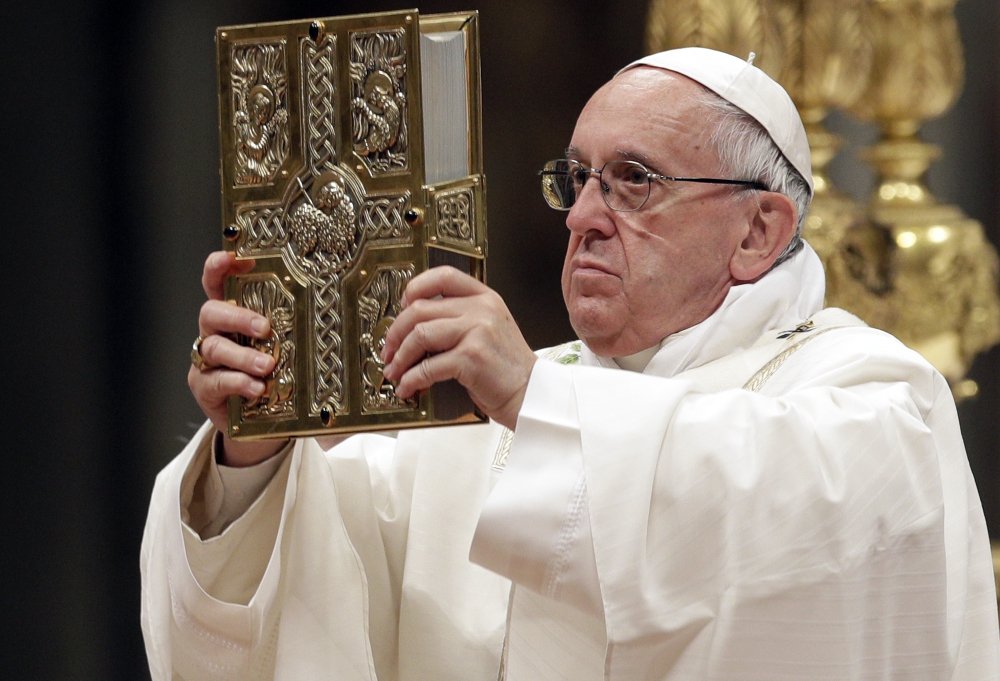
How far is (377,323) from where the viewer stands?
233cm

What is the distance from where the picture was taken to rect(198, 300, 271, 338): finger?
2379 mm

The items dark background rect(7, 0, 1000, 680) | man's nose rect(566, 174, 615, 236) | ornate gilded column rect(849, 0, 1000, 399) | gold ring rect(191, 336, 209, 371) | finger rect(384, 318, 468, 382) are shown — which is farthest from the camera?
ornate gilded column rect(849, 0, 1000, 399)

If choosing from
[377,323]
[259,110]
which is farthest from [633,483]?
[259,110]

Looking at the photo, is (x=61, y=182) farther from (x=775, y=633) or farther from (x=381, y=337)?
(x=775, y=633)

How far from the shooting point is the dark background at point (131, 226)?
4609mm

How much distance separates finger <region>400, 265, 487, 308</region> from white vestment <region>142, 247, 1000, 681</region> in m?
0.16

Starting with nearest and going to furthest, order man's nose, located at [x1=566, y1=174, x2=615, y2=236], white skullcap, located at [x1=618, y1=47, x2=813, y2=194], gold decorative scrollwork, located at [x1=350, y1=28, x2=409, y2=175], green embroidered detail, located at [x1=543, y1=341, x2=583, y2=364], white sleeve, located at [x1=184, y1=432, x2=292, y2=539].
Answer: gold decorative scrollwork, located at [x1=350, y1=28, x2=409, y2=175] < white sleeve, located at [x1=184, y1=432, x2=292, y2=539] < man's nose, located at [x1=566, y1=174, x2=615, y2=236] < white skullcap, located at [x1=618, y1=47, x2=813, y2=194] < green embroidered detail, located at [x1=543, y1=341, x2=583, y2=364]

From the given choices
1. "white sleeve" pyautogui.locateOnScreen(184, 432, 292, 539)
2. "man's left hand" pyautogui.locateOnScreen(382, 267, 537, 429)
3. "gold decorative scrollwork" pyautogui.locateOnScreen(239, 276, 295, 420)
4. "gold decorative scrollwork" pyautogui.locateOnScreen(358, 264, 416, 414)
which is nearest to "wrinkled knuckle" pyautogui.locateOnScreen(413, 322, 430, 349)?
"man's left hand" pyautogui.locateOnScreen(382, 267, 537, 429)

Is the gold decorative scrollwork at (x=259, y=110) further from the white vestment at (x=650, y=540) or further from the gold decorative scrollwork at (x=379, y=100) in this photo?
the white vestment at (x=650, y=540)

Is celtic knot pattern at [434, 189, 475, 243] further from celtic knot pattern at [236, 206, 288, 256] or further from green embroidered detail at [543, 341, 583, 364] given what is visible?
green embroidered detail at [543, 341, 583, 364]

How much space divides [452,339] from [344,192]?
1.00 feet

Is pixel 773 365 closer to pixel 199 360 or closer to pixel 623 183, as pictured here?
pixel 623 183

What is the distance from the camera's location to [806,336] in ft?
9.30

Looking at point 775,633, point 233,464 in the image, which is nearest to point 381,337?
point 233,464
